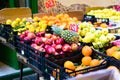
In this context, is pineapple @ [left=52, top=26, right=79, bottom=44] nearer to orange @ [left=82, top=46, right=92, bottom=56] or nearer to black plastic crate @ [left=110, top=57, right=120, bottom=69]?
orange @ [left=82, top=46, right=92, bottom=56]

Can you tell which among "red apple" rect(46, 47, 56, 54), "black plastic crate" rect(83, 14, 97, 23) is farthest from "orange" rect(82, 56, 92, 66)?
"black plastic crate" rect(83, 14, 97, 23)

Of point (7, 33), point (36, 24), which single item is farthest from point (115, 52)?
point (7, 33)

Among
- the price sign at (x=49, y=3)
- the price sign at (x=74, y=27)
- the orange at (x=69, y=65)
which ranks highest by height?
the price sign at (x=49, y=3)

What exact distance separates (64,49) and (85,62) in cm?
24

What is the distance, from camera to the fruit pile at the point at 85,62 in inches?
65.4

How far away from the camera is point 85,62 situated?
1.75 meters

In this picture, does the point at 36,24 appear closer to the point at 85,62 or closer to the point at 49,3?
the point at 85,62

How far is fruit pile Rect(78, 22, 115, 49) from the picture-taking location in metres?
2.01

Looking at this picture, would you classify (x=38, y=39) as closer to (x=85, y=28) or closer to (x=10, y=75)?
(x=85, y=28)

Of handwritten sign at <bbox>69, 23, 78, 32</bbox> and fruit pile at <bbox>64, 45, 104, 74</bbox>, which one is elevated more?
handwritten sign at <bbox>69, 23, 78, 32</bbox>

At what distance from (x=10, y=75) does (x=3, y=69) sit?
208 millimetres

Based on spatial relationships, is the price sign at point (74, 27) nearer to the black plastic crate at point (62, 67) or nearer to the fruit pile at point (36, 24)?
the fruit pile at point (36, 24)

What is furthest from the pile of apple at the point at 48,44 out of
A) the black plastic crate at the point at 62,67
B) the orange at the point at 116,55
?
the orange at the point at 116,55

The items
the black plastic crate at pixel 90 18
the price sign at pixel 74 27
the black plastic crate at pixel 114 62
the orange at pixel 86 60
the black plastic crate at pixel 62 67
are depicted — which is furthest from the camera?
the black plastic crate at pixel 90 18
